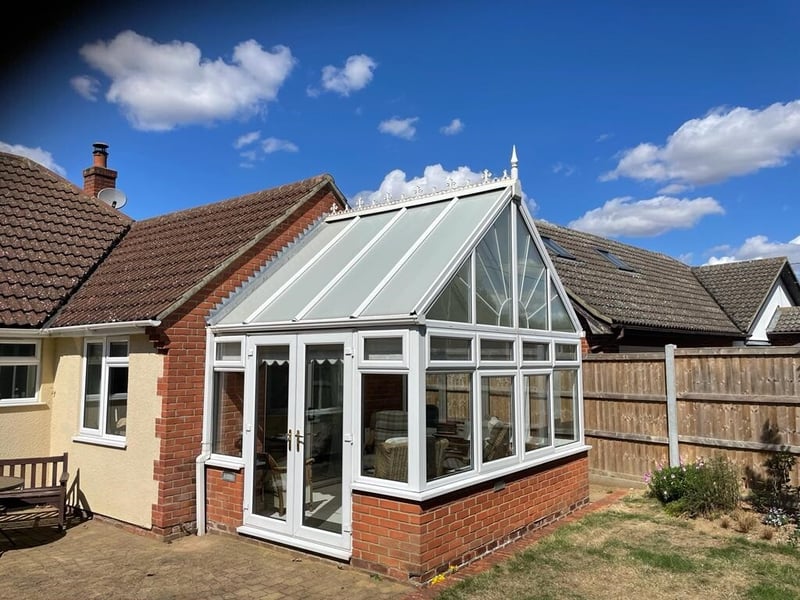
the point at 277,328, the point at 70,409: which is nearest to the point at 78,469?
the point at 70,409

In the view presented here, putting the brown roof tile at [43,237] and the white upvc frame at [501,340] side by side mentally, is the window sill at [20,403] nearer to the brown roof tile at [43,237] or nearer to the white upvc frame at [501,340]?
the brown roof tile at [43,237]

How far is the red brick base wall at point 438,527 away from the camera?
5.71 m

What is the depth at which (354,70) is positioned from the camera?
9.97 m

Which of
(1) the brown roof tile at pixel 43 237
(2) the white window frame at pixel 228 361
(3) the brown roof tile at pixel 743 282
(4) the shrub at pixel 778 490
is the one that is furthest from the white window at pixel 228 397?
(3) the brown roof tile at pixel 743 282

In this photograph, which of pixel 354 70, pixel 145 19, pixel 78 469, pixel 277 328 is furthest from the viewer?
pixel 354 70

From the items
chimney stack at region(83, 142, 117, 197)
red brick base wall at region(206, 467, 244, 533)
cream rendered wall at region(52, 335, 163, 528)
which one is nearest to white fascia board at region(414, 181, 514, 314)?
red brick base wall at region(206, 467, 244, 533)

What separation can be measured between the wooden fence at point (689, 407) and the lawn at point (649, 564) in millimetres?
1398

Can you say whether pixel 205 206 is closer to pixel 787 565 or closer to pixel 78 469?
pixel 78 469

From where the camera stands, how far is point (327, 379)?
6641 millimetres

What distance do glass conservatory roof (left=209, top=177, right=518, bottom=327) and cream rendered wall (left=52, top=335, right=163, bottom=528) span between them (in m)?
1.19

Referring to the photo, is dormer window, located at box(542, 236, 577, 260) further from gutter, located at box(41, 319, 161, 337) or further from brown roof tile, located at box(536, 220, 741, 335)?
gutter, located at box(41, 319, 161, 337)

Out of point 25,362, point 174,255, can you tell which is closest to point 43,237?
point 25,362

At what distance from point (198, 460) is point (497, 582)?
430cm

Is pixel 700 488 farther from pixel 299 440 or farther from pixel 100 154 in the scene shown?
pixel 100 154
